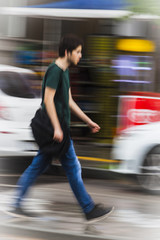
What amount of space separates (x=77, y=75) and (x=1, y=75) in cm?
295

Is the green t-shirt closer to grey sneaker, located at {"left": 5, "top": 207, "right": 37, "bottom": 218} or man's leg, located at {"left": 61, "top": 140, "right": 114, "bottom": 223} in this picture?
man's leg, located at {"left": 61, "top": 140, "right": 114, "bottom": 223}

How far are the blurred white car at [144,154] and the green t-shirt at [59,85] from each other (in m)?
1.91

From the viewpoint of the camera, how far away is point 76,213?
6.70 m

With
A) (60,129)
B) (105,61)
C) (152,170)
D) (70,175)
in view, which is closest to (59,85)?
(60,129)

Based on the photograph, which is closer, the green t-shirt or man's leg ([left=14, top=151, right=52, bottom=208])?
the green t-shirt

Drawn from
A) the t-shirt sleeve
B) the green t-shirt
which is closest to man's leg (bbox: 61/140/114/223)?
the green t-shirt

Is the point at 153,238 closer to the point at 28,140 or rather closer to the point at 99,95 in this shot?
the point at 28,140

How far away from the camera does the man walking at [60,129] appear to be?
606 centimetres

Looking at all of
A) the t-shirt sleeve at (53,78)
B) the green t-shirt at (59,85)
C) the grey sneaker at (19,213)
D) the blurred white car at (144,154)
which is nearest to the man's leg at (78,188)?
the green t-shirt at (59,85)

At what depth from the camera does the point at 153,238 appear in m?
5.77

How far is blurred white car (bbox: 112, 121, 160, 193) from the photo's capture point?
7945mm

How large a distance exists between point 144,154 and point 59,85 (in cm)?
216

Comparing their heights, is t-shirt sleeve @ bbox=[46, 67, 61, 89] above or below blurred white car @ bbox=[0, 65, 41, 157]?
above

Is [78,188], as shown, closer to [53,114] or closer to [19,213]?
[19,213]
